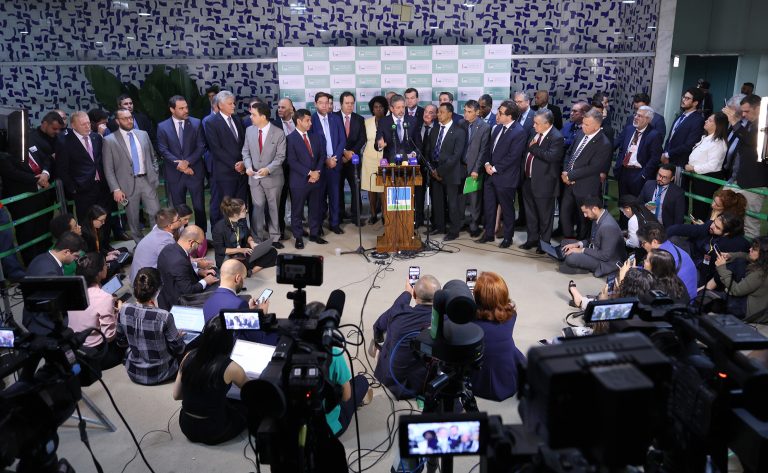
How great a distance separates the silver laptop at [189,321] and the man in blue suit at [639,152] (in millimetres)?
4850

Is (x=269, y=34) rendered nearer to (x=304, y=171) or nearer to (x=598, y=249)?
(x=304, y=171)

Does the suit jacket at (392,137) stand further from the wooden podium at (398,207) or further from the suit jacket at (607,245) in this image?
the suit jacket at (607,245)

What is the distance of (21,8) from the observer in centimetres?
1002

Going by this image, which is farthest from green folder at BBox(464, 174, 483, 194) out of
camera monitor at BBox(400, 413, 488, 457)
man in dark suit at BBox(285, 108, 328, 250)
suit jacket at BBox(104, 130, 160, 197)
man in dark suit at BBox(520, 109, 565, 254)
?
camera monitor at BBox(400, 413, 488, 457)

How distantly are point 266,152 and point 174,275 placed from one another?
2445 mm

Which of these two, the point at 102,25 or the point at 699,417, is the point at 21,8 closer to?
the point at 102,25

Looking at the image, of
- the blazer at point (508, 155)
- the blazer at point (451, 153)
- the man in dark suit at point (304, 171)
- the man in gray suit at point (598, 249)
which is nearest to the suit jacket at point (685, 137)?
the man in gray suit at point (598, 249)

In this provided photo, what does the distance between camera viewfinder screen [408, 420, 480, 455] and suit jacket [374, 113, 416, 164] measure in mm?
5459

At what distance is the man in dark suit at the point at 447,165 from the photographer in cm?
695

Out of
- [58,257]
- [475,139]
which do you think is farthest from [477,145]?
[58,257]

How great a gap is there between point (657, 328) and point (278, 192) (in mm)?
5380

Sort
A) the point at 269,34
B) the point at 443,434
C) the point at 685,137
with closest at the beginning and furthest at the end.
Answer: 1. the point at 443,434
2. the point at 685,137
3. the point at 269,34

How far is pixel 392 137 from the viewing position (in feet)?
24.2

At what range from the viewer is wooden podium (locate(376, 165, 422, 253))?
6.48 m
